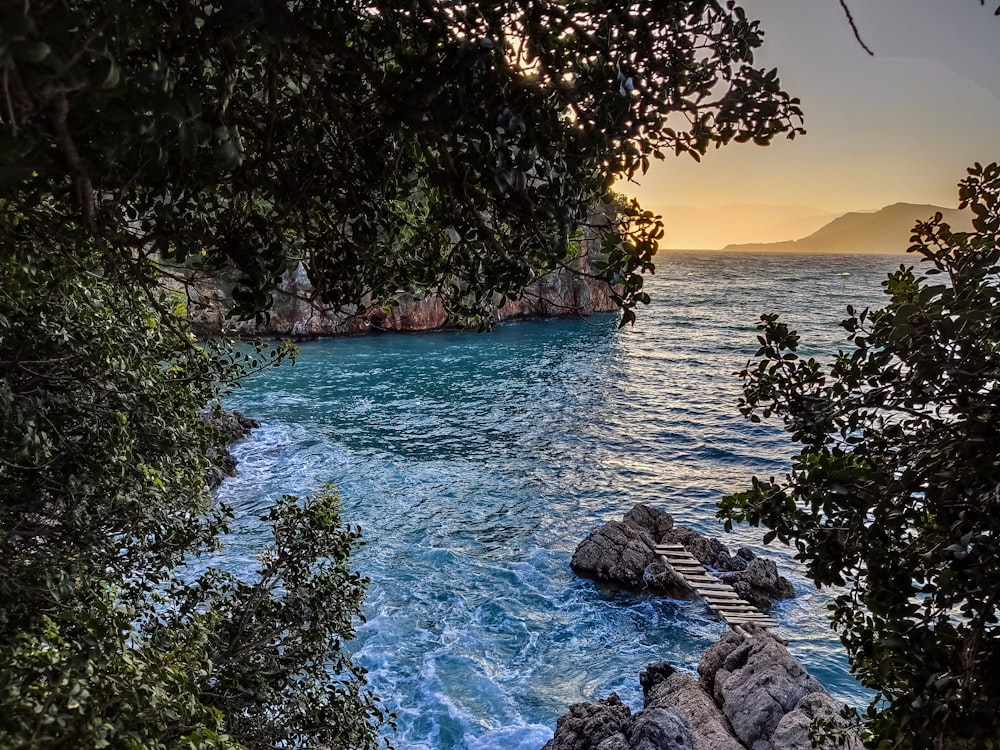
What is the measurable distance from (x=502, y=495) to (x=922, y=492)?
741 inches

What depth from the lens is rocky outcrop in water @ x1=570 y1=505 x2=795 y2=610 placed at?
15.9 meters

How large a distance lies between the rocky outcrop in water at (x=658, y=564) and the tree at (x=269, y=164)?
13399 mm

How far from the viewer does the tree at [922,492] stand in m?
2.57

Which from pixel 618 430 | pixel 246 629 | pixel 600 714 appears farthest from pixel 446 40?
pixel 618 430

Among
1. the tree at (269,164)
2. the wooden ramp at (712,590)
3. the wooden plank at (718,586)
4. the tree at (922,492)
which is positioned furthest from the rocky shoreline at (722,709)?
the tree at (269,164)

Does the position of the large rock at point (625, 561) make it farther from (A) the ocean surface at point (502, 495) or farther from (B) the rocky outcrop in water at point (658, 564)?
(A) the ocean surface at point (502, 495)

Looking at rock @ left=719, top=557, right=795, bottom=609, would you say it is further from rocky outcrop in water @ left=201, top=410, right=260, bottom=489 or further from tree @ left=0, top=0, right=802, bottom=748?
rocky outcrop in water @ left=201, top=410, right=260, bottom=489

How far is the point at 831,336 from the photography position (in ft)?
181

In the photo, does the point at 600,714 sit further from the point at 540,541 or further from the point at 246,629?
the point at 540,541

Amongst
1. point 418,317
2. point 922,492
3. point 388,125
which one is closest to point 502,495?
point 922,492

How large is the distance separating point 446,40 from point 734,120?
1348 mm

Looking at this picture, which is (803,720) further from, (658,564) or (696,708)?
(658,564)

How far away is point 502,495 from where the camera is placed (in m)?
21.5

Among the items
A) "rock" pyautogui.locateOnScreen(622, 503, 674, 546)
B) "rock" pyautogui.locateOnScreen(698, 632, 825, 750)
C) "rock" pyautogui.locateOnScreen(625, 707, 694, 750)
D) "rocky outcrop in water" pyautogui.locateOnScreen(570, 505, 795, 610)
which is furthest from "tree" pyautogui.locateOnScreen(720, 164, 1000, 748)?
"rock" pyautogui.locateOnScreen(622, 503, 674, 546)
